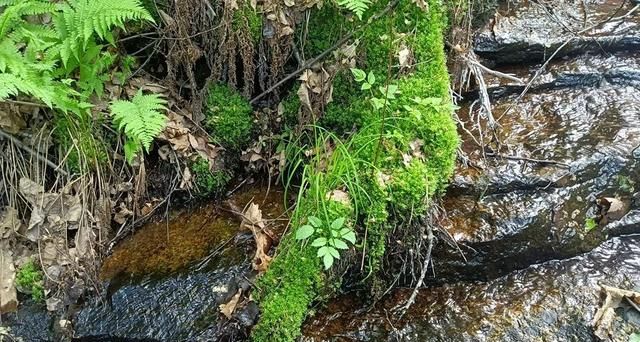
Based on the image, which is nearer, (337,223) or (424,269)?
(337,223)

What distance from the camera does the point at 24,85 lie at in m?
3.16

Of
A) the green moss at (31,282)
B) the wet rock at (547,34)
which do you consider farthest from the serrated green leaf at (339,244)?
the wet rock at (547,34)

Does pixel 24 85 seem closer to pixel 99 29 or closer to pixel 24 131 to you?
pixel 99 29

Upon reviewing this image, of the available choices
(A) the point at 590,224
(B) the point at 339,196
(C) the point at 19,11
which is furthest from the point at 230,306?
(A) the point at 590,224

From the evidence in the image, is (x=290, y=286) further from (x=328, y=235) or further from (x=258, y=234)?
(x=258, y=234)

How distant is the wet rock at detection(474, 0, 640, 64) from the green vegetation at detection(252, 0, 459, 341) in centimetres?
148

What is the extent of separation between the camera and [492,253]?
3.85 metres

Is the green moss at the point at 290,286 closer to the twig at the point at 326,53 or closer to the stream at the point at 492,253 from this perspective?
the stream at the point at 492,253

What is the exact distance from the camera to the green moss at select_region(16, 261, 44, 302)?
352cm

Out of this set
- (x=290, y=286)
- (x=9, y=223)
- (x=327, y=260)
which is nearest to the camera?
(x=327, y=260)

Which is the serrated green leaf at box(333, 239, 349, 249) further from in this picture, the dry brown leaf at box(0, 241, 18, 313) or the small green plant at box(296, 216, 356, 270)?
the dry brown leaf at box(0, 241, 18, 313)

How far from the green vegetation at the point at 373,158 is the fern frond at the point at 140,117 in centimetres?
98

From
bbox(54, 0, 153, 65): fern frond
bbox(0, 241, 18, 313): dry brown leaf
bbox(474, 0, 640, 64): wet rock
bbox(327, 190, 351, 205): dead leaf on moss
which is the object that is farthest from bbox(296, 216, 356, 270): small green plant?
bbox(474, 0, 640, 64): wet rock

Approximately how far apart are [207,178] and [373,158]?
1318 mm
